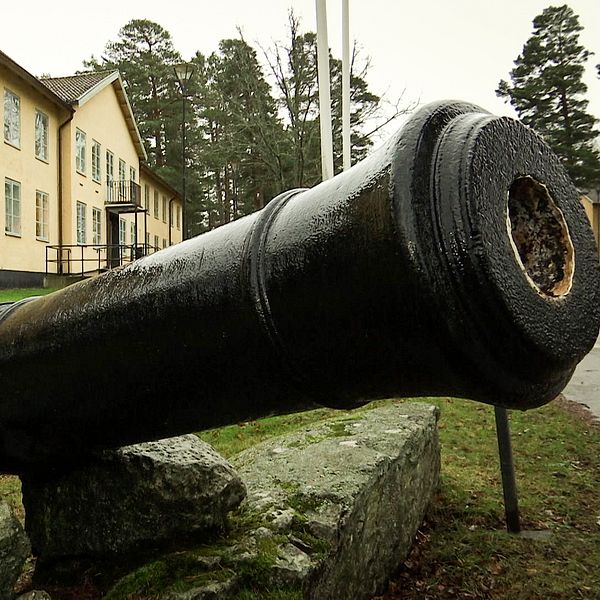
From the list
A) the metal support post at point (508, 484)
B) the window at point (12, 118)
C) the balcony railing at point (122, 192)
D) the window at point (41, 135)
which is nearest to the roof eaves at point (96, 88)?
the window at point (41, 135)

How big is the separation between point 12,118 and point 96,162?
6.84 metres

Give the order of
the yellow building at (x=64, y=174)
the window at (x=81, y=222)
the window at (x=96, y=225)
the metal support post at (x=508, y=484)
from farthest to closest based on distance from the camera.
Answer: the window at (x=96, y=225) < the window at (x=81, y=222) < the yellow building at (x=64, y=174) < the metal support post at (x=508, y=484)

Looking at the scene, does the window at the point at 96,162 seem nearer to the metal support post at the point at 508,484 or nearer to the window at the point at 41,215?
the window at the point at 41,215

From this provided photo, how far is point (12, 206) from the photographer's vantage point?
63.2 feet

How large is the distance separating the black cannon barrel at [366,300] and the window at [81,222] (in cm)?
2336

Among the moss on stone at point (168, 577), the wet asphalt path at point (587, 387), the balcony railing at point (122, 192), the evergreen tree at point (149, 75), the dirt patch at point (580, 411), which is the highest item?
the evergreen tree at point (149, 75)

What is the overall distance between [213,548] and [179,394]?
915mm

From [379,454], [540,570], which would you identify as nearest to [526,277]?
[379,454]

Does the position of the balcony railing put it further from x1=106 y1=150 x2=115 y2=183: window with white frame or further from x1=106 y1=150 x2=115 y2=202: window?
x1=106 y1=150 x2=115 y2=183: window with white frame

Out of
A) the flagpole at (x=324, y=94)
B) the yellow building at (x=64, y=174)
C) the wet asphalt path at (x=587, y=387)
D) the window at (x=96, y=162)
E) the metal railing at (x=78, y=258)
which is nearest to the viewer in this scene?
the wet asphalt path at (x=587, y=387)

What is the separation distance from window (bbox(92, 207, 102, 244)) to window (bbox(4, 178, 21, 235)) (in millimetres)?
6053

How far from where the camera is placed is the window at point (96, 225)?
2573cm

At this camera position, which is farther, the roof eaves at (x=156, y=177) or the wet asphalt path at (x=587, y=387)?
the roof eaves at (x=156, y=177)

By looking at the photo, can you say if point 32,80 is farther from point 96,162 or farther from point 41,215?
point 96,162
